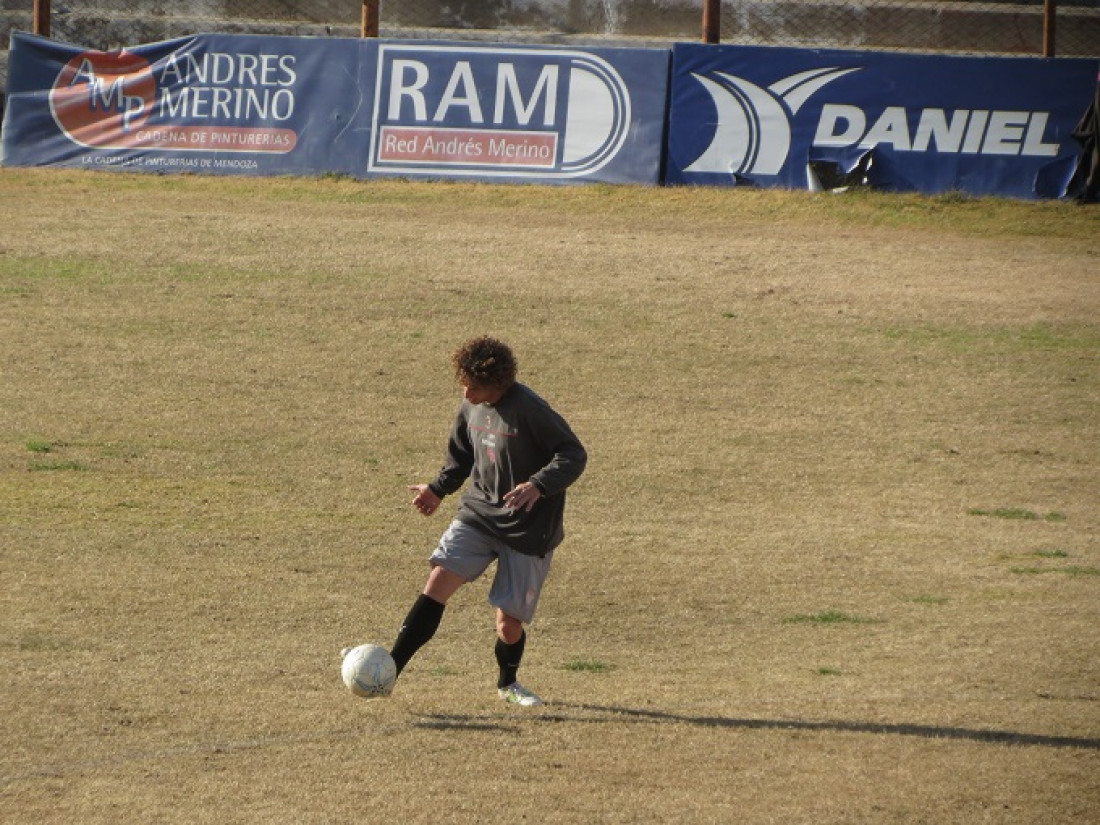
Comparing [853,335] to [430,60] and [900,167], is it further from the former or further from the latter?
[430,60]

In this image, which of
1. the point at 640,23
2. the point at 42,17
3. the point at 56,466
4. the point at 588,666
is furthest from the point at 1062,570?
the point at 42,17

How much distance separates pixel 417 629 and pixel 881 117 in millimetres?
15808

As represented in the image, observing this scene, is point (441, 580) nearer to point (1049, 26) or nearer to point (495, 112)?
point (495, 112)

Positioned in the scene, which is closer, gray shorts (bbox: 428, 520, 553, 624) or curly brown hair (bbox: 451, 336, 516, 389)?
curly brown hair (bbox: 451, 336, 516, 389)

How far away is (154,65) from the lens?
2397cm

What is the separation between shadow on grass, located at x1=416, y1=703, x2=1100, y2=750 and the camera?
7.66m

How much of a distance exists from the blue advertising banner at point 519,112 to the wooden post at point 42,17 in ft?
21.2

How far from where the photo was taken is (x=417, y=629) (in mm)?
7961

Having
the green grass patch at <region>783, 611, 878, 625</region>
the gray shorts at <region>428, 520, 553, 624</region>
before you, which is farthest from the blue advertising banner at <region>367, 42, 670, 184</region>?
the gray shorts at <region>428, 520, 553, 624</region>

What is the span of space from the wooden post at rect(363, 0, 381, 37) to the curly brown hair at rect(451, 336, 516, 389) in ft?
57.9

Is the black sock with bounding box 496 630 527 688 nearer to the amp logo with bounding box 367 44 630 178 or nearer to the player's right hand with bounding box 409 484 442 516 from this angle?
the player's right hand with bounding box 409 484 442 516

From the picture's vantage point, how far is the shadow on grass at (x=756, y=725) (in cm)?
766

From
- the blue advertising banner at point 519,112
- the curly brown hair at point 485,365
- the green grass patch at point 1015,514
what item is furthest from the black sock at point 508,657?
the blue advertising banner at point 519,112

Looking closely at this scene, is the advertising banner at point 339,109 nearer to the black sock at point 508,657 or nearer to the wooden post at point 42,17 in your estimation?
the wooden post at point 42,17
